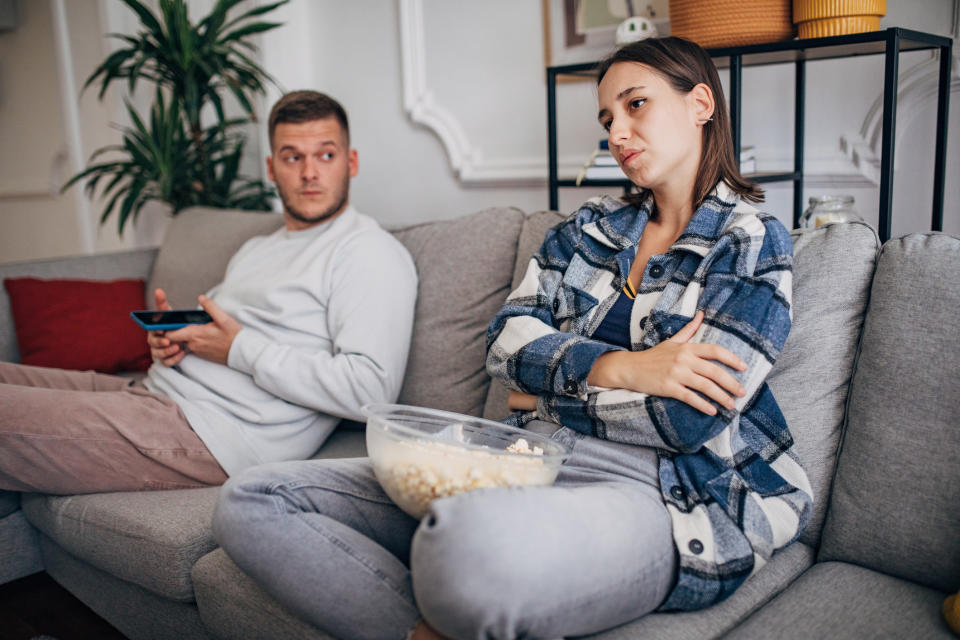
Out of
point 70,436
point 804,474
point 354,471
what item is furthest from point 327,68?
point 804,474

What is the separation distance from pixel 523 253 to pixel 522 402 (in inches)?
20.3

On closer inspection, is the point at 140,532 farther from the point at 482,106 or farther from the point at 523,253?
the point at 482,106

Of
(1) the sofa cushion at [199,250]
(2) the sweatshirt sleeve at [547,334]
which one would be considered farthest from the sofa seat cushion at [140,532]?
(1) the sofa cushion at [199,250]

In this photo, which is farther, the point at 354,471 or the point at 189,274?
the point at 189,274

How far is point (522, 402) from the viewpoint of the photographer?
1.40m

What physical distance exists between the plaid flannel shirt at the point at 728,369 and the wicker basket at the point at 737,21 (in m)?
0.63

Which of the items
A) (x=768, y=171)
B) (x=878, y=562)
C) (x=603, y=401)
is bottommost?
(x=878, y=562)

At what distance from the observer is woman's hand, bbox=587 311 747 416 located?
1144 millimetres

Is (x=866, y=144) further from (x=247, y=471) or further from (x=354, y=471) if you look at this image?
(x=247, y=471)

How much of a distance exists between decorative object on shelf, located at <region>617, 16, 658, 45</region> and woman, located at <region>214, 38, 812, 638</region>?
0.63m

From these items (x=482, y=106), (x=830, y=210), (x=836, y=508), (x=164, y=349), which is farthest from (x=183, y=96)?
(x=836, y=508)

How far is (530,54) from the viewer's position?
2586 mm

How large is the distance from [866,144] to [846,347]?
3.04 ft

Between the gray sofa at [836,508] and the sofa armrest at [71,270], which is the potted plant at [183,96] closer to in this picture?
the sofa armrest at [71,270]
